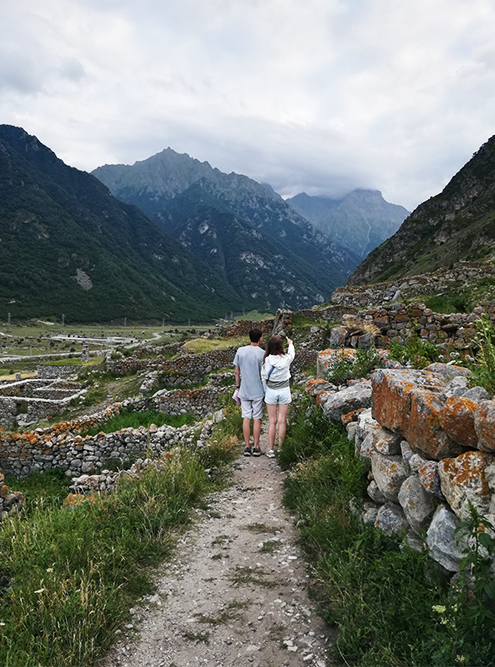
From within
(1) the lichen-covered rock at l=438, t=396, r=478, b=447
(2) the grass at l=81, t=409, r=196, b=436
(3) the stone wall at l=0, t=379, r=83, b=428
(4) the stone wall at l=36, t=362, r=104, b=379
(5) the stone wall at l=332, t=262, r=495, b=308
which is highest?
(5) the stone wall at l=332, t=262, r=495, b=308

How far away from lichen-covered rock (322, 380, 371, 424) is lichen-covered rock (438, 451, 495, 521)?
367 centimetres

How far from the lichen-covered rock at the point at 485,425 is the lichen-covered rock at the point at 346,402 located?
12.5ft

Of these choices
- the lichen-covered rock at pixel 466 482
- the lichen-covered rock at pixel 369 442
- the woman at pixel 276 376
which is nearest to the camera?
the lichen-covered rock at pixel 466 482

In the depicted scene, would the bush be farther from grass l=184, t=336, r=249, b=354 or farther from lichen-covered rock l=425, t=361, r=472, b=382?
grass l=184, t=336, r=249, b=354

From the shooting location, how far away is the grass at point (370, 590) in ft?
8.94

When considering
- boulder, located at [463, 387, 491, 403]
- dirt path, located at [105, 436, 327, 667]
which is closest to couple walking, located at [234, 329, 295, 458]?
dirt path, located at [105, 436, 327, 667]

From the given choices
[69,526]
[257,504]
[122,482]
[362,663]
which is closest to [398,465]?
[362,663]

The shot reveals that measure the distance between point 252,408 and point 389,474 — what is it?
15.7ft

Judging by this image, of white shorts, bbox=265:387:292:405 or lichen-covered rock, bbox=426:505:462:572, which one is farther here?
white shorts, bbox=265:387:292:405

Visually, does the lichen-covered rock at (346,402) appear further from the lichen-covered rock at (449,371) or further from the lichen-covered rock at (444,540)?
the lichen-covered rock at (444,540)

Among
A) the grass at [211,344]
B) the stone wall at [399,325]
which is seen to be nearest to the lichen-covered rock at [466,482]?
the stone wall at [399,325]

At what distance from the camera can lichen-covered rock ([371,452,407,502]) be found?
4.05 m

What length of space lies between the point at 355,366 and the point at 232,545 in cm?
504

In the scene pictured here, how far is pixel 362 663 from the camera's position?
2.95 m
